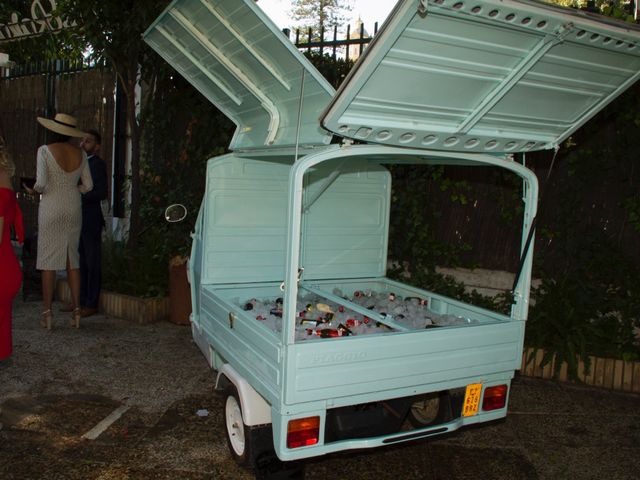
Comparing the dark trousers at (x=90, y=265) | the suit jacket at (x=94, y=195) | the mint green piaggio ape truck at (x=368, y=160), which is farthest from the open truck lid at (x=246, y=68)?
the dark trousers at (x=90, y=265)

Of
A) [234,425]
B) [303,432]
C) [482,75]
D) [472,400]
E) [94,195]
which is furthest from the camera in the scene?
[94,195]

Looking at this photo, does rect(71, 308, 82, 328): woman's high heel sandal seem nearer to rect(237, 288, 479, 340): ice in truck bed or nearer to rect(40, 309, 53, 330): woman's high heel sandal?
rect(40, 309, 53, 330): woman's high heel sandal

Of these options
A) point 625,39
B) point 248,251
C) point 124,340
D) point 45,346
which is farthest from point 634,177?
point 45,346

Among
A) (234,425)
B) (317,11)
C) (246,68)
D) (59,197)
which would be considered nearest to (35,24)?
(59,197)

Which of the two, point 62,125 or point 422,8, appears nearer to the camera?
point 422,8

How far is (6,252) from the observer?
4.16 m

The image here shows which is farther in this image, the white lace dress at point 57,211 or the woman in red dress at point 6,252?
the white lace dress at point 57,211

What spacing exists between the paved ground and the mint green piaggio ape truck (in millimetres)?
353

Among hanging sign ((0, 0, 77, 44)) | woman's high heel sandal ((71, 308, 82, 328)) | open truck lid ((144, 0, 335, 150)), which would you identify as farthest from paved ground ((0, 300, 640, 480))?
hanging sign ((0, 0, 77, 44))

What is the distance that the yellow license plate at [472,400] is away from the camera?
3.24 meters

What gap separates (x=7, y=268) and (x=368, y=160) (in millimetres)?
2775

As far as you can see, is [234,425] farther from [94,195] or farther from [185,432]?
[94,195]

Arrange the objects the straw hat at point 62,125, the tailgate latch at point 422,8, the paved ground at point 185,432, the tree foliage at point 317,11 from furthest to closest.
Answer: the tree foliage at point 317,11
the straw hat at point 62,125
the paved ground at point 185,432
the tailgate latch at point 422,8

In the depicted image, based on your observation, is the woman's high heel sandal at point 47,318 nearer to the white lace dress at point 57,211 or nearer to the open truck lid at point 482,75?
the white lace dress at point 57,211
